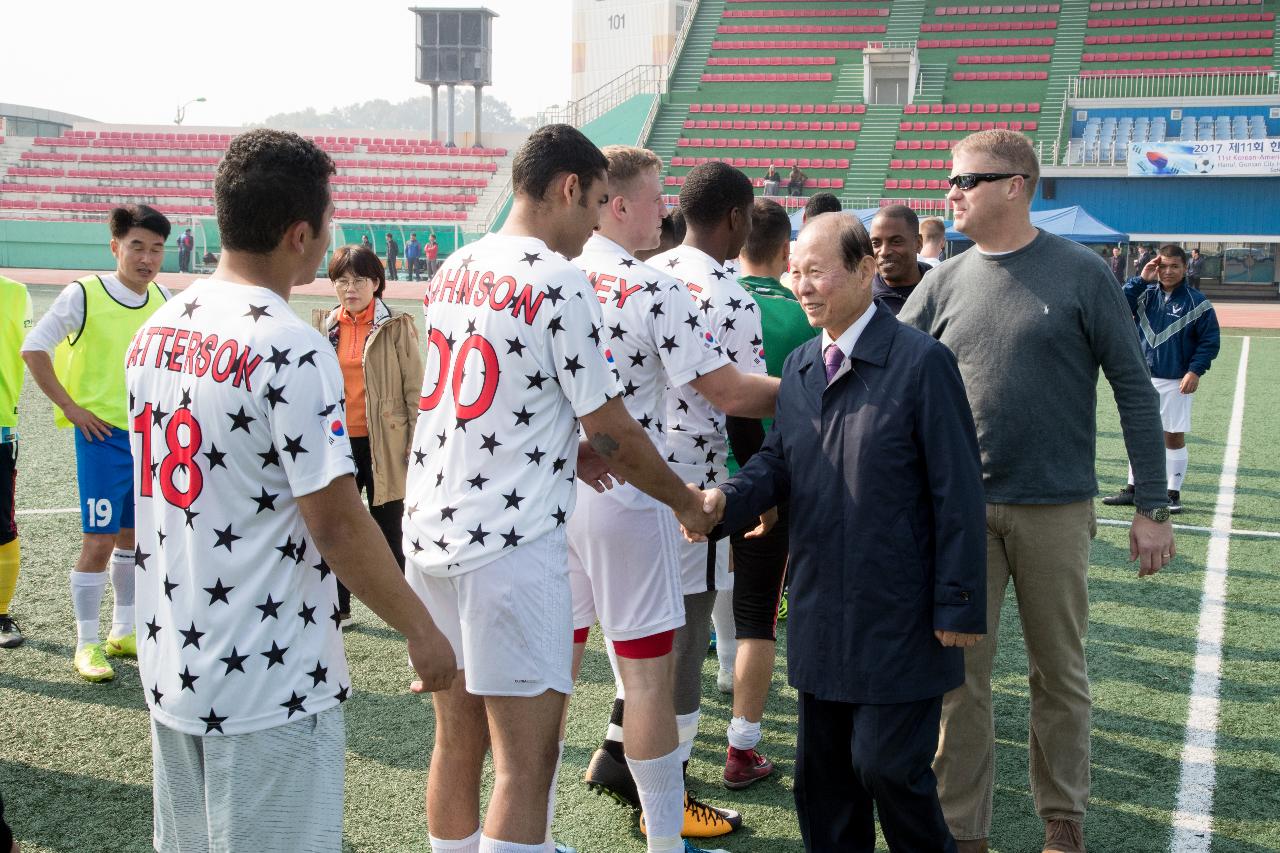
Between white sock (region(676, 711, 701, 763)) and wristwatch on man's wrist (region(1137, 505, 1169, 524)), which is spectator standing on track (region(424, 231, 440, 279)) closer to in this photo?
white sock (region(676, 711, 701, 763))

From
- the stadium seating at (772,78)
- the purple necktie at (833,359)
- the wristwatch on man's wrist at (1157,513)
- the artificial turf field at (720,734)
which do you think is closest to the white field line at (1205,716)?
the artificial turf field at (720,734)

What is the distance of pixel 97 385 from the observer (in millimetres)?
5250

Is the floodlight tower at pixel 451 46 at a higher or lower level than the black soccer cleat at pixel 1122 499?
higher

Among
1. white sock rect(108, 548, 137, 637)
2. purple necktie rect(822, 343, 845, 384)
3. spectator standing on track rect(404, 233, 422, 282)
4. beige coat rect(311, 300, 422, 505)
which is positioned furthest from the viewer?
spectator standing on track rect(404, 233, 422, 282)

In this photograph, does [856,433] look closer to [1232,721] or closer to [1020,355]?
[1020,355]

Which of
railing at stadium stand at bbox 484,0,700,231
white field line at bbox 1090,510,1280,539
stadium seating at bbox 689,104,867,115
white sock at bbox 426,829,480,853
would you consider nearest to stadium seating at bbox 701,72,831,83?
stadium seating at bbox 689,104,867,115

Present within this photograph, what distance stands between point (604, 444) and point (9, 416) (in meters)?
3.91

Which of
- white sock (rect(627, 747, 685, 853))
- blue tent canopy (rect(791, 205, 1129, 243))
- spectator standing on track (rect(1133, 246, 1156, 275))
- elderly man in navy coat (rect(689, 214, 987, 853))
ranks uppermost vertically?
blue tent canopy (rect(791, 205, 1129, 243))

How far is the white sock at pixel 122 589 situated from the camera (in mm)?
5512

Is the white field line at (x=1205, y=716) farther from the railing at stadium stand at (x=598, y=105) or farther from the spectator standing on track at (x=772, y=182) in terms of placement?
the railing at stadium stand at (x=598, y=105)

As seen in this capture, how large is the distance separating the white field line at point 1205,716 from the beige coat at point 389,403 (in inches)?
147

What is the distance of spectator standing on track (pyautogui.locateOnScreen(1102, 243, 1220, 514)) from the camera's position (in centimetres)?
899

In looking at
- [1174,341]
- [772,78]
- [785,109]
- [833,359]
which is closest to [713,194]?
[833,359]

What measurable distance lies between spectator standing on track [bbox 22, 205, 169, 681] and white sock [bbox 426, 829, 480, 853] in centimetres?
281
